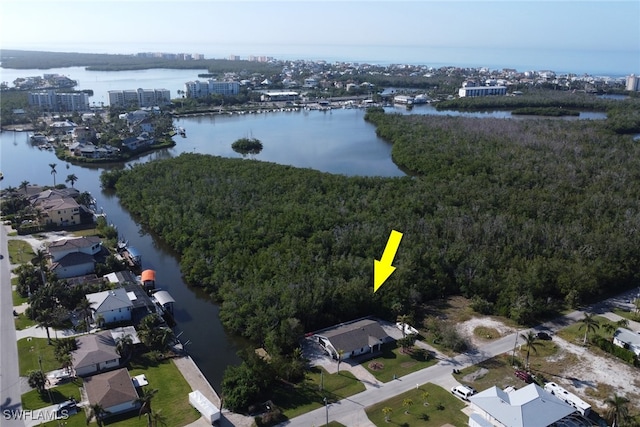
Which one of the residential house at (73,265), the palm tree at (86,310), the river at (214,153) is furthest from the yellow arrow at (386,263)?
the residential house at (73,265)

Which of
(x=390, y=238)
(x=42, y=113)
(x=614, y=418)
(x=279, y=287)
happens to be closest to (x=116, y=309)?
(x=279, y=287)

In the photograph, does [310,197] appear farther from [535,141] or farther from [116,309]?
[535,141]

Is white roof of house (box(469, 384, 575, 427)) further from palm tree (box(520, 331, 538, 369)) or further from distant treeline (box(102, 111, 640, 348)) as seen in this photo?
distant treeline (box(102, 111, 640, 348))

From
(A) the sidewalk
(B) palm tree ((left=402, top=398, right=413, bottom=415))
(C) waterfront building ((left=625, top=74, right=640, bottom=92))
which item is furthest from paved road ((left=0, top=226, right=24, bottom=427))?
(C) waterfront building ((left=625, top=74, right=640, bottom=92))

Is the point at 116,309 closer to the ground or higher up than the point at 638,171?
closer to the ground

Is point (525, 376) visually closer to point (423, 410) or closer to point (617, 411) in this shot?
point (617, 411)

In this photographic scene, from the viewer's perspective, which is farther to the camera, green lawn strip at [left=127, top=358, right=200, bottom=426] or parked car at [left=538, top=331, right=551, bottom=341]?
parked car at [left=538, top=331, right=551, bottom=341]

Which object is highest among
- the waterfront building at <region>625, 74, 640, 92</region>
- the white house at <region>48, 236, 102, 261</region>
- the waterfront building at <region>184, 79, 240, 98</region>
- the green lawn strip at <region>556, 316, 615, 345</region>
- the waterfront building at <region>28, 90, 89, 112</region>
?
the waterfront building at <region>625, 74, 640, 92</region>
